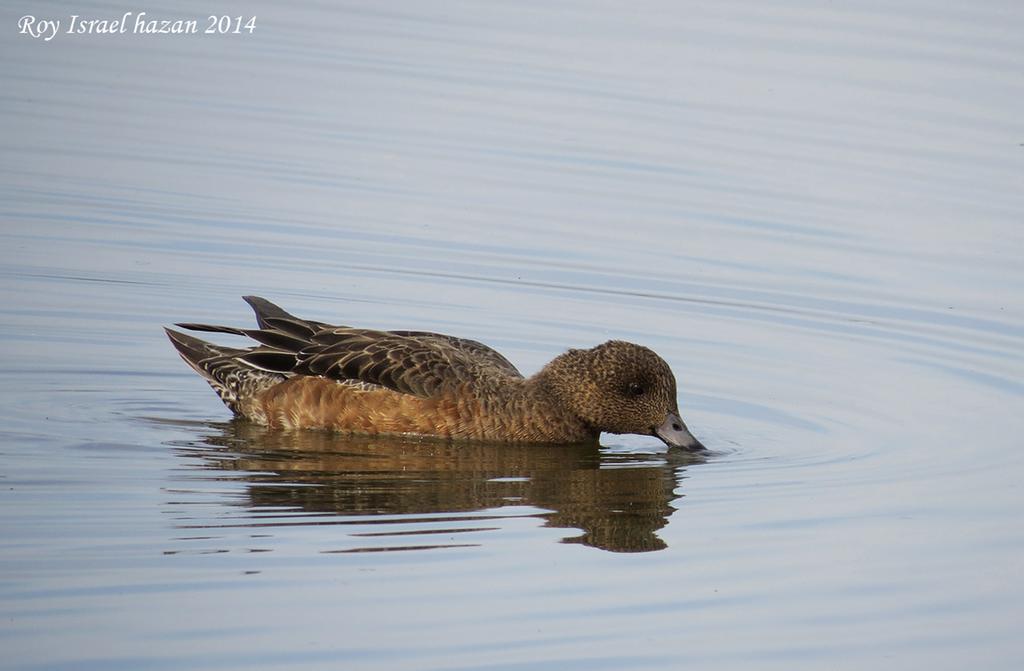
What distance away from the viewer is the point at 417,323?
13188mm

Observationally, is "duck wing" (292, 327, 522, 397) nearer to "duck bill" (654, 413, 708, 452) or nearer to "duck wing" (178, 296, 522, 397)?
"duck wing" (178, 296, 522, 397)

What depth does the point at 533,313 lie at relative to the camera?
1351 cm

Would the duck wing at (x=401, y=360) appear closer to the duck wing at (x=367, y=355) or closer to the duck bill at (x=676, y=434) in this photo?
the duck wing at (x=367, y=355)

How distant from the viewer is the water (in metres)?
8.05

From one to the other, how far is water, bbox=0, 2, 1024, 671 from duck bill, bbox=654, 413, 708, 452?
0.14m

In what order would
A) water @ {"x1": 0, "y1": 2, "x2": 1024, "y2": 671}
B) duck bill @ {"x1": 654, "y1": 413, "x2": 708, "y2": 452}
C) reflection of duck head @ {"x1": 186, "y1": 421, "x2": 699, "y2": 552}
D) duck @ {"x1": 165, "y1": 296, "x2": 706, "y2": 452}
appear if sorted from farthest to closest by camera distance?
duck @ {"x1": 165, "y1": 296, "x2": 706, "y2": 452}, duck bill @ {"x1": 654, "y1": 413, "x2": 708, "y2": 452}, reflection of duck head @ {"x1": 186, "y1": 421, "x2": 699, "y2": 552}, water @ {"x1": 0, "y1": 2, "x2": 1024, "y2": 671}

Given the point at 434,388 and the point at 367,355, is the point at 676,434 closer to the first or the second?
the point at 434,388

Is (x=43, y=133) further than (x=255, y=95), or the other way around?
(x=255, y=95)

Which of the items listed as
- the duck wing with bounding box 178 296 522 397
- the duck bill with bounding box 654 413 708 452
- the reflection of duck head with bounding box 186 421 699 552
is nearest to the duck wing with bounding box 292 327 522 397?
the duck wing with bounding box 178 296 522 397

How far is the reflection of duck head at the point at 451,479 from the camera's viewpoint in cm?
962

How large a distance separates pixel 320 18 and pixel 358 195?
5.77 metres

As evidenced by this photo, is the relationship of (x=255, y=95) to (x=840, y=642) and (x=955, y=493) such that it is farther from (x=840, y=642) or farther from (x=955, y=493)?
(x=840, y=642)

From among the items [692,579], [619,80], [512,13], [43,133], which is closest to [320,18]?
[512,13]

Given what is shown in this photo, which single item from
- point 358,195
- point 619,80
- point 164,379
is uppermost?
point 619,80
